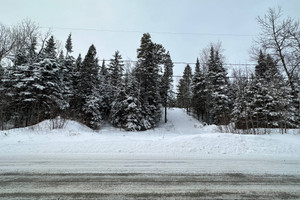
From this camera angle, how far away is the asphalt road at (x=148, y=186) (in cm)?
246

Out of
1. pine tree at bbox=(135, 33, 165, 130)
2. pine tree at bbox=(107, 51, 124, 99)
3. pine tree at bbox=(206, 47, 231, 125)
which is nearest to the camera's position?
pine tree at bbox=(135, 33, 165, 130)

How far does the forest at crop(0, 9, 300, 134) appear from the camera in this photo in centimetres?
1259

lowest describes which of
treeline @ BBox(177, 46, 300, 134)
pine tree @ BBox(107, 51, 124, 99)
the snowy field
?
the snowy field

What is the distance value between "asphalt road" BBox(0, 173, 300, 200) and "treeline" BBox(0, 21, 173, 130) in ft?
34.5

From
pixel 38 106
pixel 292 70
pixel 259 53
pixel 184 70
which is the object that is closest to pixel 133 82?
pixel 38 106

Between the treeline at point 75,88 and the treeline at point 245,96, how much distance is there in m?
7.72

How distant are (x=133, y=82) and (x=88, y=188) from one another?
18.1 m

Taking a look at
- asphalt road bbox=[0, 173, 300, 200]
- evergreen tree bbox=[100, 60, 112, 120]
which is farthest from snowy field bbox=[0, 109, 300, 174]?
evergreen tree bbox=[100, 60, 112, 120]

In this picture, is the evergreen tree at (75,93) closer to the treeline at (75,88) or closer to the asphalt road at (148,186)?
the treeline at (75,88)

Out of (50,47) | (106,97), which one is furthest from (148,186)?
(50,47)

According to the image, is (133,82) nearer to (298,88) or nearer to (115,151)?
(115,151)

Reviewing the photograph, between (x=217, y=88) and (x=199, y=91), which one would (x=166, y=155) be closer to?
(x=217, y=88)

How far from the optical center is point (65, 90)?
20656 millimetres

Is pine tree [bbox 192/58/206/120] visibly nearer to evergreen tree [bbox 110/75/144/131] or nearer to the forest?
the forest
